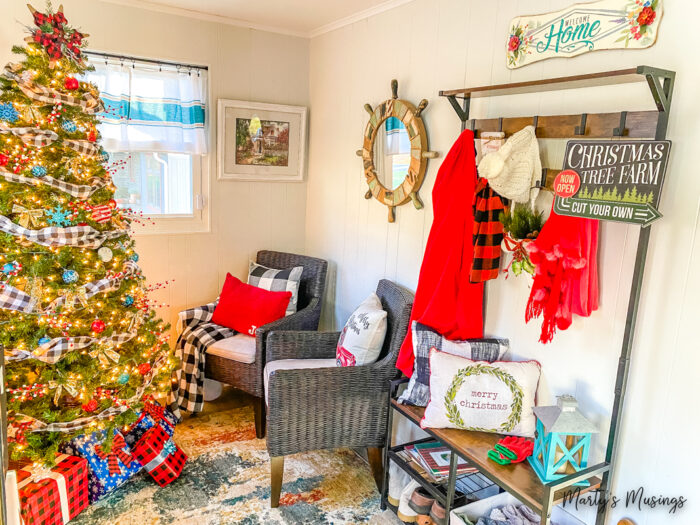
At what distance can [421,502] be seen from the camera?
85.6 inches

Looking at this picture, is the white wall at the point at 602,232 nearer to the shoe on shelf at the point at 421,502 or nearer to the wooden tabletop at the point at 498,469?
the wooden tabletop at the point at 498,469

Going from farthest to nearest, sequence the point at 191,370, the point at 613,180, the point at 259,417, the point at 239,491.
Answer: the point at 191,370 → the point at 259,417 → the point at 239,491 → the point at 613,180

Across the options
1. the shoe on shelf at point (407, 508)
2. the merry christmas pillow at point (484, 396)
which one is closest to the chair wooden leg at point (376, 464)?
the shoe on shelf at point (407, 508)

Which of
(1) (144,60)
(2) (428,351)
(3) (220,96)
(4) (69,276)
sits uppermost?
(1) (144,60)

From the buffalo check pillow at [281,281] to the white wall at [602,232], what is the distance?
0.39 m

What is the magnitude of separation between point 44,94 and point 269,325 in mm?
1512

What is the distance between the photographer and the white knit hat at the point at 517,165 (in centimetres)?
191

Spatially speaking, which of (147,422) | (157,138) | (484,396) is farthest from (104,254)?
(484,396)

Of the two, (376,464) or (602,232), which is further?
(376,464)

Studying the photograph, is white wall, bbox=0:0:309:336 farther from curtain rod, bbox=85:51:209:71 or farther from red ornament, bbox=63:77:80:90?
red ornament, bbox=63:77:80:90

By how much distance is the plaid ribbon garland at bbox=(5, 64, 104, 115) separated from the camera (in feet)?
6.66

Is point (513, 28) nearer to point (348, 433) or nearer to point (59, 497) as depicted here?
point (348, 433)

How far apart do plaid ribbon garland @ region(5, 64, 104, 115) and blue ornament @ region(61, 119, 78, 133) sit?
0.07 meters

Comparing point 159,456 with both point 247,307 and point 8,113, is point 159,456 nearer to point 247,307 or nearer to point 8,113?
point 247,307
